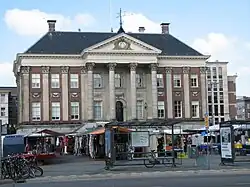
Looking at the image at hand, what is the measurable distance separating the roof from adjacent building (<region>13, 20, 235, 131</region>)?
5.8 inches

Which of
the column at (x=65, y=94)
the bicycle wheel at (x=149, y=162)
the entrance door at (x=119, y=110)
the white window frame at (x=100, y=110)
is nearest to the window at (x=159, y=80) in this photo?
the entrance door at (x=119, y=110)

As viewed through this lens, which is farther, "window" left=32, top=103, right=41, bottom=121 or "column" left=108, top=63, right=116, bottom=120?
"column" left=108, top=63, right=116, bottom=120

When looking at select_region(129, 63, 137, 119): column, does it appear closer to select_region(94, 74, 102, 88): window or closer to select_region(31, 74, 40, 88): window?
select_region(94, 74, 102, 88): window

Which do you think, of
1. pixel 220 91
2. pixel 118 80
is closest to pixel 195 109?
pixel 118 80

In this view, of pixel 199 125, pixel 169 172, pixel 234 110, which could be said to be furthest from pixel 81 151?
pixel 234 110

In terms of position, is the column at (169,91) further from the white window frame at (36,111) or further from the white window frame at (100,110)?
the white window frame at (36,111)

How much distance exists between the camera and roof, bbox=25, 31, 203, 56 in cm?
7481

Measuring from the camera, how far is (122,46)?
241ft

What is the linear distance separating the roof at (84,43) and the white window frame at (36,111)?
7335 millimetres

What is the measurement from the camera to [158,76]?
7706 centimetres

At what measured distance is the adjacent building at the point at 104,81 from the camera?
72875mm

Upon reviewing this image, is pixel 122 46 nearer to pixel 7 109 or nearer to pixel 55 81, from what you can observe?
pixel 55 81

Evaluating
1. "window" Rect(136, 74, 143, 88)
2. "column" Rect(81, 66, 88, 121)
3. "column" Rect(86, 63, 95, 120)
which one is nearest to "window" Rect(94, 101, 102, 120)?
"column" Rect(86, 63, 95, 120)

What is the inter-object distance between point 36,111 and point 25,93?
9.74 ft
